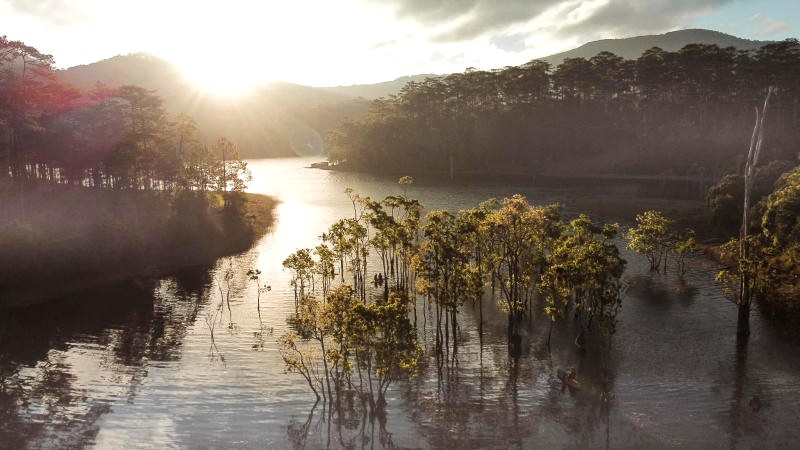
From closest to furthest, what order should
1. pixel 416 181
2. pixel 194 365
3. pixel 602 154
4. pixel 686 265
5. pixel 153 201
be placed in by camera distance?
pixel 194 365
pixel 686 265
pixel 153 201
pixel 416 181
pixel 602 154

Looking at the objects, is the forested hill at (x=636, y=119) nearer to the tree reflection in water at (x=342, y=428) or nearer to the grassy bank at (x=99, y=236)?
the grassy bank at (x=99, y=236)

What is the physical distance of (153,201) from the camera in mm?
86500

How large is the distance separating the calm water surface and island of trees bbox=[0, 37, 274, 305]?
8.49m

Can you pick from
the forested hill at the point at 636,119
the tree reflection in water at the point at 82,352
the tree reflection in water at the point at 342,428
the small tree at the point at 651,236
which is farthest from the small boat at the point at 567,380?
the forested hill at the point at 636,119

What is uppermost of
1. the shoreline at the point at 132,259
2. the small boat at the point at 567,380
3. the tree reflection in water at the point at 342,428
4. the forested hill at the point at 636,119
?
the forested hill at the point at 636,119

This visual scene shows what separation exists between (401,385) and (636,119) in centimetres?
17603

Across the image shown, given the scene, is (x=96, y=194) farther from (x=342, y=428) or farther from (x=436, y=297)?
(x=342, y=428)

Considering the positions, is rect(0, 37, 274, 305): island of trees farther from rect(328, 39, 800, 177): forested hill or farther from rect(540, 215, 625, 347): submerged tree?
rect(328, 39, 800, 177): forested hill

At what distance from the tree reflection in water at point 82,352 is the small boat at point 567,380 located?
28.2 m

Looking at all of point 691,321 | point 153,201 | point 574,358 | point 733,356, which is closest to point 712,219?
point 691,321

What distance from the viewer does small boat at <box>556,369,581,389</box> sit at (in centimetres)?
3775

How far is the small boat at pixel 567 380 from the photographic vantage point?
3775cm

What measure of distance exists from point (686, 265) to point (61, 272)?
72236 millimetres

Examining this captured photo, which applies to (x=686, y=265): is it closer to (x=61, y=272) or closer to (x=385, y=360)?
(x=385, y=360)
